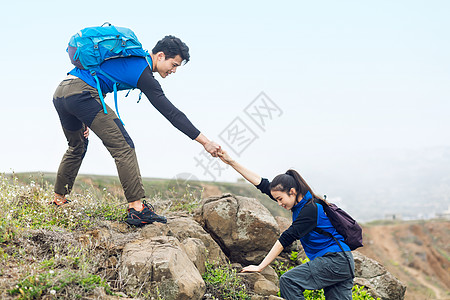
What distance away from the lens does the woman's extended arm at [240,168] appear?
210 inches

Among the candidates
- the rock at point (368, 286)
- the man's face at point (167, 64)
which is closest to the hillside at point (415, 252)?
the rock at point (368, 286)

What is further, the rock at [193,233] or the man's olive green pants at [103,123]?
the rock at [193,233]

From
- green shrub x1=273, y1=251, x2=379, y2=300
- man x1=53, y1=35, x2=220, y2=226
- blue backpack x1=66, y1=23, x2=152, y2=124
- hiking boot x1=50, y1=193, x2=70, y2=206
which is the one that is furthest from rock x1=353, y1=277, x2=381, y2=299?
blue backpack x1=66, y1=23, x2=152, y2=124

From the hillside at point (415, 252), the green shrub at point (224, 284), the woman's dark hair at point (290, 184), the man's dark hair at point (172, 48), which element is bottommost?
the hillside at point (415, 252)

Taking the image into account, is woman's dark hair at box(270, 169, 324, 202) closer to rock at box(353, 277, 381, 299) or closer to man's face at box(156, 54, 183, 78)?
man's face at box(156, 54, 183, 78)

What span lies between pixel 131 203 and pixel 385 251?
28.7m

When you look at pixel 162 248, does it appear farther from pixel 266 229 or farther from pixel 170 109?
pixel 266 229

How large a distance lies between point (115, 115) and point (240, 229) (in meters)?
2.66

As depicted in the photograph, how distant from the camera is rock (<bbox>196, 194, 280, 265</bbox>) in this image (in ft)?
21.6

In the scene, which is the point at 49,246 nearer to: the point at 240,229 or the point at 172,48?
the point at 240,229

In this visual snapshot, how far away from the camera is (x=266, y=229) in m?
6.62

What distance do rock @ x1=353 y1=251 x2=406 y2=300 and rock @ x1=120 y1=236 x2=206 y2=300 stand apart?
13.9 ft

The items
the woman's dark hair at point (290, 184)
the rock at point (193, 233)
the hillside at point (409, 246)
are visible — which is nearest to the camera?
the woman's dark hair at point (290, 184)

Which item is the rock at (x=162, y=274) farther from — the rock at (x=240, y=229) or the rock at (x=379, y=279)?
the rock at (x=379, y=279)
